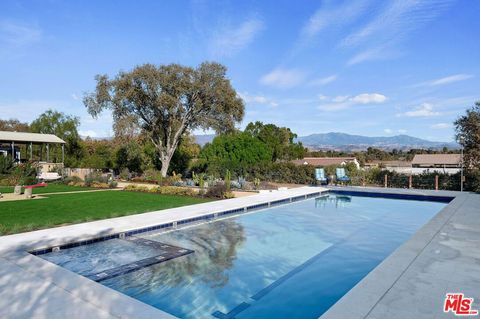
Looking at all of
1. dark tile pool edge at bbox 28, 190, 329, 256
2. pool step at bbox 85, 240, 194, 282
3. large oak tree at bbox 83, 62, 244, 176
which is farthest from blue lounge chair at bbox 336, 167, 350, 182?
pool step at bbox 85, 240, 194, 282

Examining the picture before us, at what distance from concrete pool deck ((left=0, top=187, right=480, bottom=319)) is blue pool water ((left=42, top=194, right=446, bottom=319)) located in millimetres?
572

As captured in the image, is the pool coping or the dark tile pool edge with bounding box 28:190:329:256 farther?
the dark tile pool edge with bounding box 28:190:329:256

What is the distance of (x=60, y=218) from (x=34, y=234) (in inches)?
71.8

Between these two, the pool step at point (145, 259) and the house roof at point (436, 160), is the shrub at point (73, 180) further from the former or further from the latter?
the house roof at point (436, 160)

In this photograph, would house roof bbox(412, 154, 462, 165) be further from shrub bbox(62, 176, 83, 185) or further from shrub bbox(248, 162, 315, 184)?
shrub bbox(62, 176, 83, 185)

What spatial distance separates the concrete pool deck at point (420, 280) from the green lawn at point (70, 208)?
685 centimetres

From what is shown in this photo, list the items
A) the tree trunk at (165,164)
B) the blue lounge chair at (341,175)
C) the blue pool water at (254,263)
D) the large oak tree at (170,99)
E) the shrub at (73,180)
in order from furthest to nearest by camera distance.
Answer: the tree trunk at (165,164) < the large oak tree at (170,99) < the blue lounge chair at (341,175) < the shrub at (73,180) < the blue pool water at (254,263)

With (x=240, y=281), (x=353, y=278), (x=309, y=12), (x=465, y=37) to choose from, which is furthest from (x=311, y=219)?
(x=465, y=37)

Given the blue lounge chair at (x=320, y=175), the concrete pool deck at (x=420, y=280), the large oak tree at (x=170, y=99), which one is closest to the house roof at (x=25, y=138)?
the large oak tree at (x=170, y=99)

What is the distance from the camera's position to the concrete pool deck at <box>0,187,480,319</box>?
346 cm

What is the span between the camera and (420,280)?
171 inches

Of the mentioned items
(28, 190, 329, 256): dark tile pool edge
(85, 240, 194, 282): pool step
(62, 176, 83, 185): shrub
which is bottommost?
(85, 240, 194, 282): pool step

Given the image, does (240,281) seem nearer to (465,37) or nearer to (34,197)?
(34,197)

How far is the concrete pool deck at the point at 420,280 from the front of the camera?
136 inches
